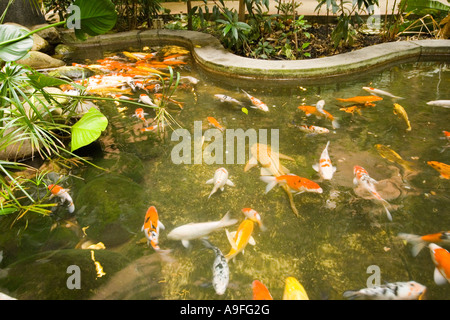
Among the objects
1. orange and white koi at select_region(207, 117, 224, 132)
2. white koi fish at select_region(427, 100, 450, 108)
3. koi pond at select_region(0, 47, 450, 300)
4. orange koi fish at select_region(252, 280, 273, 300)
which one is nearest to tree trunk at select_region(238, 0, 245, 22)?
koi pond at select_region(0, 47, 450, 300)

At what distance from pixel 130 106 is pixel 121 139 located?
32.6 inches

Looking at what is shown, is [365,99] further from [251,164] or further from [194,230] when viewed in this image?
[194,230]

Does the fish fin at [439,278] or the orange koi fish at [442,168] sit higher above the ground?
the orange koi fish at [442,168]

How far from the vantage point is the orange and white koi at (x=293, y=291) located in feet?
5.40

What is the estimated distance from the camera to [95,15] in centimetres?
243

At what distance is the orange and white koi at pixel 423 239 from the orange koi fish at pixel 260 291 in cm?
96

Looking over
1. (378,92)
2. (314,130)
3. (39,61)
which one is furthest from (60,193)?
(39,61)

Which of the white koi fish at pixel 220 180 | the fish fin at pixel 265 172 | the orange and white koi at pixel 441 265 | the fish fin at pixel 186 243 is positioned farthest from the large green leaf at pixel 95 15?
the orange and white koi at pixel 441 265

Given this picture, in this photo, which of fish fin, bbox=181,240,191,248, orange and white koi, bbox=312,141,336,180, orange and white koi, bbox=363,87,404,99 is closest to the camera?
fish fin, bbox=181,240,191,248

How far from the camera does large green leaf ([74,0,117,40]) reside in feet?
7.72

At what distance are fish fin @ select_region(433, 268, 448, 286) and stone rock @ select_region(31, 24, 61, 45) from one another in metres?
7.26

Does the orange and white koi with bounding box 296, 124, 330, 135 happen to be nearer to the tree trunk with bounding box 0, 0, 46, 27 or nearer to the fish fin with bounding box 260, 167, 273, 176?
the fish fin with bounding box 260, 167, 273, 176

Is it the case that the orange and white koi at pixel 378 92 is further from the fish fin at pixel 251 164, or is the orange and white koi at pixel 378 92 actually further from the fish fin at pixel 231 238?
the fish fin at pixel 231 238
